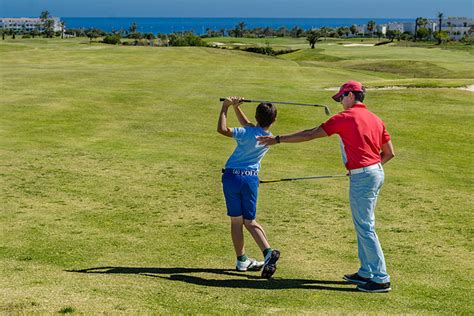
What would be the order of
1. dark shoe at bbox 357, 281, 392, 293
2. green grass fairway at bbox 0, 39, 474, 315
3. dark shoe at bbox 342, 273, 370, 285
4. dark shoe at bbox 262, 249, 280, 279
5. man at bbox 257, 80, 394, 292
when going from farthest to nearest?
dark shoe at bbox 262, 249, 280, 279 < dark shoe at bbox 342, 273, 370, 285 < dark shoe at bbox 357, 281, 392, 293 < man at bbox 257, 80, 394, 292 < green grass fairway at bbox 0, 39, 474, 315

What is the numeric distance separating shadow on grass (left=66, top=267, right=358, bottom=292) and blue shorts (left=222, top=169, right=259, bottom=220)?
882 mm

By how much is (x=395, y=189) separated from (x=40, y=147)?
34.4 ft

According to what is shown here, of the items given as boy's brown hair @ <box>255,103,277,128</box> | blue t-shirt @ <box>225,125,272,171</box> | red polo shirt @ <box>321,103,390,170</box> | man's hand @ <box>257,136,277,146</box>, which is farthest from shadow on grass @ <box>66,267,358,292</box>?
boy's brown hair @ <box>255,103,277,128</box>

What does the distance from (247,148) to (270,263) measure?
1614 millimetres

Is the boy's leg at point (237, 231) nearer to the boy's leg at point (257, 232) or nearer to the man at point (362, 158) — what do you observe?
the boy's leg at point (257, 232)

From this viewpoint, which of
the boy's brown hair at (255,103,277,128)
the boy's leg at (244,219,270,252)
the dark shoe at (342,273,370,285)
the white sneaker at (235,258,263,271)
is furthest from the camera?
the white sneaker at (235,258,263,271)

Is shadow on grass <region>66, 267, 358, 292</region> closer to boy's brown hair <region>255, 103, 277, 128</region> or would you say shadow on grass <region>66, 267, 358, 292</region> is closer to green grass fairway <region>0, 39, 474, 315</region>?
green grass fairway <region>0, 39, 474, 315</region>

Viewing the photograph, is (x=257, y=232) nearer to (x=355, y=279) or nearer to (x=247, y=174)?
(x=247, y=174)

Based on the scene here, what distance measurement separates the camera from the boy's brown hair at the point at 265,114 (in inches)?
360

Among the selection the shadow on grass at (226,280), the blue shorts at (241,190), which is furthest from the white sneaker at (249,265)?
the blue shorts at (241,190)

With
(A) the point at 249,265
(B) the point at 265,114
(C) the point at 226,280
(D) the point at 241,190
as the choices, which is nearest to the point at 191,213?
(A) the point at 249,265

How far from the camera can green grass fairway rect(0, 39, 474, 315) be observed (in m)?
8.47

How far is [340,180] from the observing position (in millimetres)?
17266

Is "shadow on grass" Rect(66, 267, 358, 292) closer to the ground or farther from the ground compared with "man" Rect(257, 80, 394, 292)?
closer to the ground
